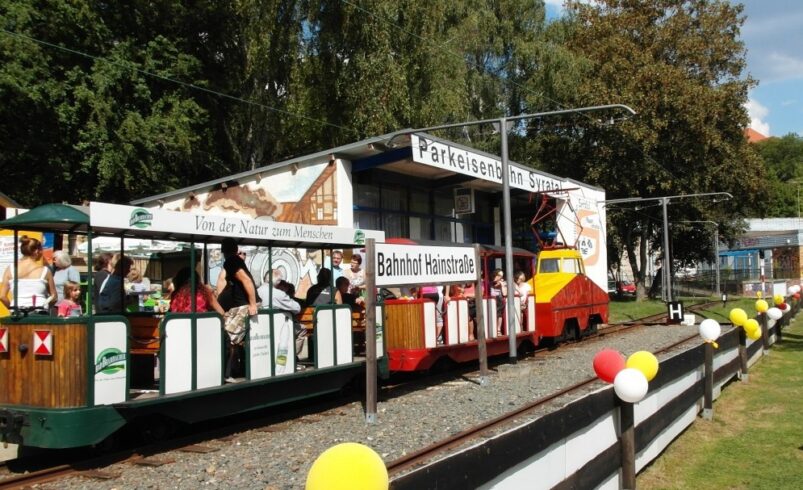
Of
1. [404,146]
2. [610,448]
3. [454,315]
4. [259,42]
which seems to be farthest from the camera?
[259,42]

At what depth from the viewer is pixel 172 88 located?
2572 cm

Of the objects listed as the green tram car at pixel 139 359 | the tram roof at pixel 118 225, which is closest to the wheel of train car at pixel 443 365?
the green tram car at pixel 139 359

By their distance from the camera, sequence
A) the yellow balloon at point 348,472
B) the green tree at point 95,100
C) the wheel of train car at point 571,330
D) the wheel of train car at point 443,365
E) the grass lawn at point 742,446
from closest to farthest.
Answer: the yellow balloon at point 348,472 → the grass lawn at point 742,446 → the wheel of train car at point 443,365 → the wheel of train car at point 571,330 → the green tree at point 95,100

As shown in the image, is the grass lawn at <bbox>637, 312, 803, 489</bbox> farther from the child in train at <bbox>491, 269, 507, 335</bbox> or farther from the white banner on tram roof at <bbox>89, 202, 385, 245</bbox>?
the white banner on tram roof at <bbox>89, 202, 385, 245</bbox>

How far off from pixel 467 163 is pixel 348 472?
731 inches

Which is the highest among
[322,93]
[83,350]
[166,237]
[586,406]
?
[322,93]

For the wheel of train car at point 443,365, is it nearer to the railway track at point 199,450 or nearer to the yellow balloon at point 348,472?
the railway track at point 199,450

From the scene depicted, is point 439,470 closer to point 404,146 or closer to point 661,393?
point 661,393

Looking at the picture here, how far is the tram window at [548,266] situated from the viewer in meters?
18.4

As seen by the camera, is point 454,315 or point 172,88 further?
point 172,88

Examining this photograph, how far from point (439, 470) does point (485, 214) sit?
940 inches

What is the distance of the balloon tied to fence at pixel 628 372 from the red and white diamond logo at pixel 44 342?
200 inches

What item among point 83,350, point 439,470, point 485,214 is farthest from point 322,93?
point 439,470

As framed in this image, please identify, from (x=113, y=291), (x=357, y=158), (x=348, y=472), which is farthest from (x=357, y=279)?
(x=348, y=472)
